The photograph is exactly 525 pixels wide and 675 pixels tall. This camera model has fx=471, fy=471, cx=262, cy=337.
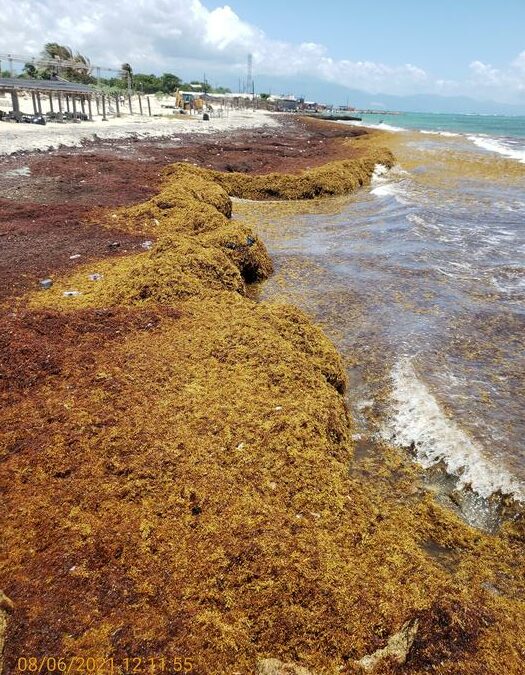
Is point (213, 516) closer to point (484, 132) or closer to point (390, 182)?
point (390, 182)

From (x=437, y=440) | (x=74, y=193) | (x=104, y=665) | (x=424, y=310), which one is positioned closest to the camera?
(x=104, y=665)

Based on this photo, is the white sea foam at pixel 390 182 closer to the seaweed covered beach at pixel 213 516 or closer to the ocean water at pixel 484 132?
the ocean water at pixel 484 132

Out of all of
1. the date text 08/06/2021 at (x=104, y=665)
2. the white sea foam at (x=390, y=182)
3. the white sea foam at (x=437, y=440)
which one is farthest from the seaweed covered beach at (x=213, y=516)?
the white sea foam at (x=390, y=182)

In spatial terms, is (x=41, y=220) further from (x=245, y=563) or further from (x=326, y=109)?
(x=326, y=109)

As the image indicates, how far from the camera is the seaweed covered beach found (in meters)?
3.03

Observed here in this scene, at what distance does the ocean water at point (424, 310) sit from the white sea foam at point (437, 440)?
1cm

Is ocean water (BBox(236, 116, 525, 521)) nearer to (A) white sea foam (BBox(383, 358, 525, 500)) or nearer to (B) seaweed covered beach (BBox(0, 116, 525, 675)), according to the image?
(A) white sea foam (BBox(383, 358, 525, 500))

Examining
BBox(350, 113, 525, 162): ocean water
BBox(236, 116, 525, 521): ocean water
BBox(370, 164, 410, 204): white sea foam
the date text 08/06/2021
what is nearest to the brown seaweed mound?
BBox(236, 116, 525, 521): ocean water

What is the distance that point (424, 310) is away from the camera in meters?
9.66

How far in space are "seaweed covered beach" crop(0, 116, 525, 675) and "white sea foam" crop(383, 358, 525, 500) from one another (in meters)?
0.41

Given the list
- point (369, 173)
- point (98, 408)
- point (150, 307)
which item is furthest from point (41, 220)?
point (369, 173)

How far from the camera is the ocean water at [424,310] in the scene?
19.5 feet

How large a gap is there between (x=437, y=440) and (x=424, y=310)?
4.39m

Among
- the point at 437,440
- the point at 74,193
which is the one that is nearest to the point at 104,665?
the point at 437,440
